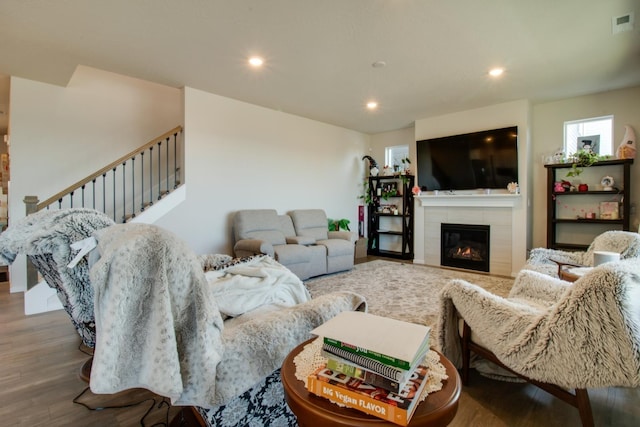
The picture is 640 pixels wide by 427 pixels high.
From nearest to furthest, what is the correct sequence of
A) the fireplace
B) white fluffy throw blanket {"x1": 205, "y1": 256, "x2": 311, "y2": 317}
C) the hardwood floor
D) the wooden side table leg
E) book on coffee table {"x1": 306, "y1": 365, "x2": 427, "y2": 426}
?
book on coffee table {"x1": 306, "y1": 365, "x2": 427, "y2": 426}, the hardwood floor, white fluffy throw blanket {"x1": 205, "y1": 256, "x2": 311, "y2": 317}, the wooden side table leg, the fireplace

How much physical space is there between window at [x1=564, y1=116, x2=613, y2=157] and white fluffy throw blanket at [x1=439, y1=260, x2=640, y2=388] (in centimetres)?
399

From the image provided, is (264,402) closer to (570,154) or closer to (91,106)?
(91,106)

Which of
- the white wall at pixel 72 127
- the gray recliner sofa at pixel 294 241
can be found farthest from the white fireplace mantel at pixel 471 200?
the white wall at pixel 72 127

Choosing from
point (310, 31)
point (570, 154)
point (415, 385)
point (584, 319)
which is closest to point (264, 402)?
point (415, 385)

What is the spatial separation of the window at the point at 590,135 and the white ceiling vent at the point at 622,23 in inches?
81.5

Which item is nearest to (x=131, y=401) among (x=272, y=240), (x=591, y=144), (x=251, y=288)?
(x=251, y=288)

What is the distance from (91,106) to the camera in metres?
4.30

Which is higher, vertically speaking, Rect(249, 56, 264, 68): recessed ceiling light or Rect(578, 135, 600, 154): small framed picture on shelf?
Rect(249, 56, 264, 68): recessed ceiling light

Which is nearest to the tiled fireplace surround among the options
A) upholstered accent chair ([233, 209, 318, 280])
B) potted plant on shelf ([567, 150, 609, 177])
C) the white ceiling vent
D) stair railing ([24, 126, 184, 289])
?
potted plant on shelf ([567, 150, 609, 177])

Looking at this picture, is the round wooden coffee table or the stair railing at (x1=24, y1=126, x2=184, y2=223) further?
the stair railing at (x1=24, y1=126, x2=184, y2=223)

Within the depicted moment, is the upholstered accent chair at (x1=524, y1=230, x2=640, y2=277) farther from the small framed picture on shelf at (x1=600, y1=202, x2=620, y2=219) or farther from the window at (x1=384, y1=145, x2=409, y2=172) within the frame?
the window at (x1=384, y1=145, x2=409, y2=172)

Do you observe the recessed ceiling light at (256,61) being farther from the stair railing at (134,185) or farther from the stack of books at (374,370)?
the stack of books at (374,370)

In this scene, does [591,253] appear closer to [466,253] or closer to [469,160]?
[466,253]

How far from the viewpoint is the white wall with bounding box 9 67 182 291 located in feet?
12.6
